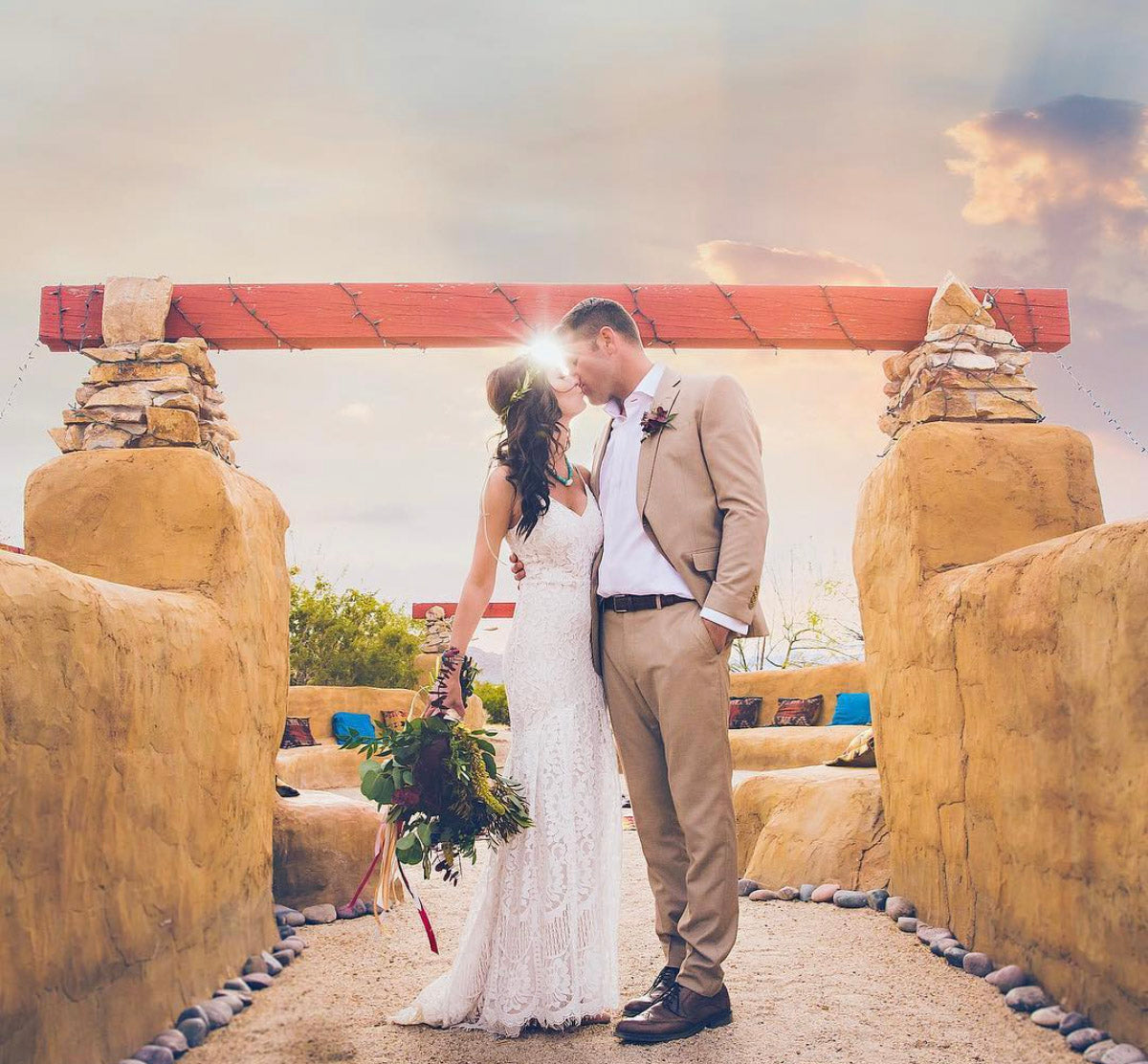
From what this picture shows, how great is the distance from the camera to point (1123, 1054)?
254 centimetres

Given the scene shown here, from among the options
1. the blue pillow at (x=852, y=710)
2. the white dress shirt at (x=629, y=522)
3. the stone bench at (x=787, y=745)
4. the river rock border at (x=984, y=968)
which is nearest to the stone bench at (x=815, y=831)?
the river rock border at (x=984, y=968)

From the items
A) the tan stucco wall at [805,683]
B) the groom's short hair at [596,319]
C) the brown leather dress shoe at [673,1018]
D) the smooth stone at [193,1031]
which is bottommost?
the smooth stone at [193,1031]

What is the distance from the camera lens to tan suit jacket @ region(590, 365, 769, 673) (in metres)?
2.77

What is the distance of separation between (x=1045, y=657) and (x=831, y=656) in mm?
12237

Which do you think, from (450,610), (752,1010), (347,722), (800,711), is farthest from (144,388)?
(450,610)

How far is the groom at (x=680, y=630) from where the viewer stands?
2.75 m

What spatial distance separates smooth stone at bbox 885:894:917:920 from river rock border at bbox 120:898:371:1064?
2299mm

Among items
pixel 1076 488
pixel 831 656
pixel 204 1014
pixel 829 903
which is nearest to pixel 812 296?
pixel 1076 488

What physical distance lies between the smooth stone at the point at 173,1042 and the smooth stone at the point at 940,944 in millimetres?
2497

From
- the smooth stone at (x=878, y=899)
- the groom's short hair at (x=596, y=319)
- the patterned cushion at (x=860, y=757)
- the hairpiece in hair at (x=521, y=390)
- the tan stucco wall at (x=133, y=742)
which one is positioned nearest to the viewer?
the tan stucco wall at (x=133, y=742)

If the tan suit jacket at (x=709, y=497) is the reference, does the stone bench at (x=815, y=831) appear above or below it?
below

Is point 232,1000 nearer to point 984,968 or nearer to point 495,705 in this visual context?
point 984,968

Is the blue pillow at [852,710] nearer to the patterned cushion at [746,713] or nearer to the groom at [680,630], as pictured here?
the patterned cushion at [746,713]

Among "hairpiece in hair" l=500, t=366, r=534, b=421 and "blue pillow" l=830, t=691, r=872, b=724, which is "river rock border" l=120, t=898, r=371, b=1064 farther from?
"blue pillow" l=830, t=691, r=872, b=724
